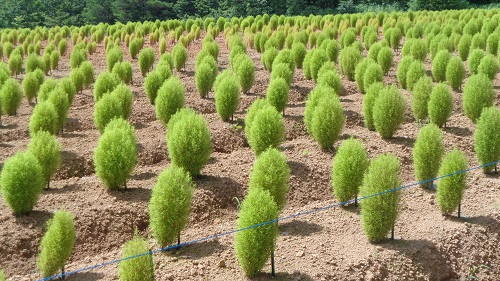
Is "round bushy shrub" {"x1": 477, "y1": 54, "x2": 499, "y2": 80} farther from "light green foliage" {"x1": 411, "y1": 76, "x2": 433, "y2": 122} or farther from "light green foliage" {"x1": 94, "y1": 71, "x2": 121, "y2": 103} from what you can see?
"light green foliage" {"x1": 94, "y1": 71, "x2": 121, "y2": 103}

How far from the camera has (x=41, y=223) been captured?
723 cm

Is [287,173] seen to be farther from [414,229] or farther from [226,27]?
[226,27]

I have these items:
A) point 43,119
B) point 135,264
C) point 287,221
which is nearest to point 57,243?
point 135,264

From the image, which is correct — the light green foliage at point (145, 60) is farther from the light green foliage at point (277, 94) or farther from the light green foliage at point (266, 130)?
the light green foliage at point (266, 130)

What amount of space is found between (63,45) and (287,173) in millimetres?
16317

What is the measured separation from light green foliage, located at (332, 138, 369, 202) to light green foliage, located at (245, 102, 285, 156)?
1.65 metres

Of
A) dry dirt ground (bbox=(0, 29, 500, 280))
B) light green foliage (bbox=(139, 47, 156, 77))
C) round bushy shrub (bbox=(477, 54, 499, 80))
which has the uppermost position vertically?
round bushy shrub (bbox=(477, 54, 499, 80))

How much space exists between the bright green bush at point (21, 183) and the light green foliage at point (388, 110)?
534 cm

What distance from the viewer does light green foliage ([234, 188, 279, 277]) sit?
18.4 ft

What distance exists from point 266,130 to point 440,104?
3.26m

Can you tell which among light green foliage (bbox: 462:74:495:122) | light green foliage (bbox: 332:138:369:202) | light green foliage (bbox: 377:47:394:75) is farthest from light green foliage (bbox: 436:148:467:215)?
light green foliage (bbox: 377:47:394:75)

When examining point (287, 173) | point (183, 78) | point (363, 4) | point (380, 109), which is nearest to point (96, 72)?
point (183, 78)

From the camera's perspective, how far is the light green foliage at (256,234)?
5609 mm

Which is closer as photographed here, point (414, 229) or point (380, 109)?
point (414, 229)
